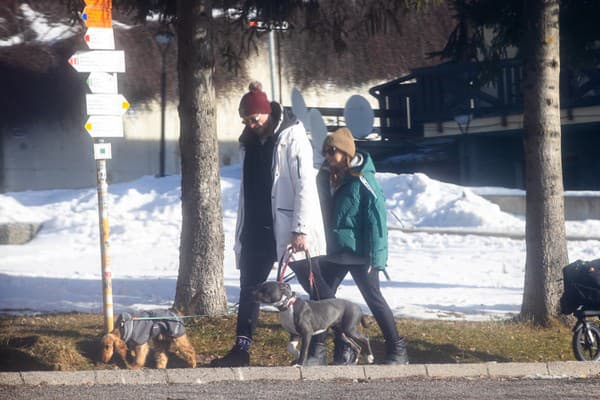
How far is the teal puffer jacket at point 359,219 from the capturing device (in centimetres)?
636

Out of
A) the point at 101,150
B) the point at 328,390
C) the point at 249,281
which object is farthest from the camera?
the point at 101,150

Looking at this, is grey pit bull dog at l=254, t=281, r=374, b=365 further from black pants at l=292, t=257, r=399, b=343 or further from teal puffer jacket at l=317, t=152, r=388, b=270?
teal puffer jacket at l=317, t=152, r=388, b=270

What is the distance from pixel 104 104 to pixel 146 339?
5.78 feet

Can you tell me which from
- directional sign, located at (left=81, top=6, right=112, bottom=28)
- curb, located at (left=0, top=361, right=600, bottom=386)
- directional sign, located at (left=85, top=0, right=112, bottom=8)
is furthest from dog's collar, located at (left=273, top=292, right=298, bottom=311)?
directional sign, located at (left=85, top=0, right=112, bottom=8)

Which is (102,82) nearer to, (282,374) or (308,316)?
(308,316)

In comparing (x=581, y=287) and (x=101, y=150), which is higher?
(x=101, y=150)

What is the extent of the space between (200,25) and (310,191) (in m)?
2.53

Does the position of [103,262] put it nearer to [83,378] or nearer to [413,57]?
[83,378]

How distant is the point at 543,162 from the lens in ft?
27.3

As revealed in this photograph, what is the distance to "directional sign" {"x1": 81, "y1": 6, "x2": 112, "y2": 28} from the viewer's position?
6738 mm

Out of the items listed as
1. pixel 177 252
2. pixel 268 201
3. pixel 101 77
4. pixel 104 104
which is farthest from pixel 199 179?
pixel 177 252

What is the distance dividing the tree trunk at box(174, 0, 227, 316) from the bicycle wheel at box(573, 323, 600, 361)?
2.95 m

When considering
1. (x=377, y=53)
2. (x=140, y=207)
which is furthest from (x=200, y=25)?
(x=377, y=53)

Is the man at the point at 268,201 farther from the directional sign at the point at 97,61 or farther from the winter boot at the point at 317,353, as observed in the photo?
the directional sign at the point at 97,61
